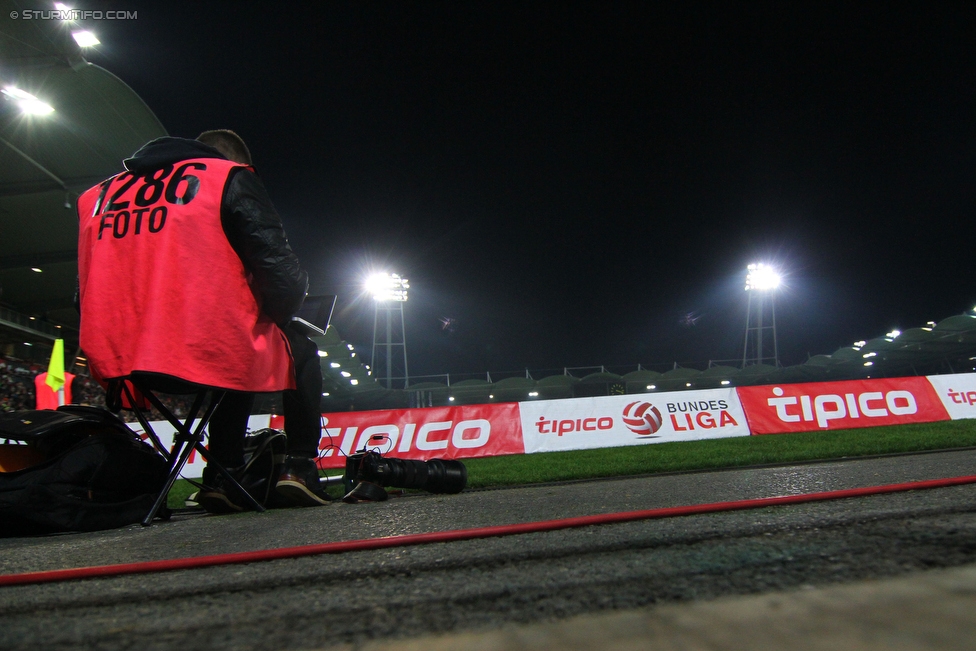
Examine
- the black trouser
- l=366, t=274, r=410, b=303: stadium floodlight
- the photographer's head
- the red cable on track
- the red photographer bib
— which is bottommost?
the red cable on track

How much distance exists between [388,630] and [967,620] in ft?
1.76

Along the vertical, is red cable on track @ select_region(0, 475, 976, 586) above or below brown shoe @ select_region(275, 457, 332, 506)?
below

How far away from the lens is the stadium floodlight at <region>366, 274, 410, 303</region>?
93.3ft

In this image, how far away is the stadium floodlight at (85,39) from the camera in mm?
11114

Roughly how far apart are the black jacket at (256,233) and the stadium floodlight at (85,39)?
12316 millimetres

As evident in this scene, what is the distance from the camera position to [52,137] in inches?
513

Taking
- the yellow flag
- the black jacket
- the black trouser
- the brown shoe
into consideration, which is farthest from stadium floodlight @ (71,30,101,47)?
the brown shoe

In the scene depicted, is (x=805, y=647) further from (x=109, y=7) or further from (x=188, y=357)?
(x=109, y=7)

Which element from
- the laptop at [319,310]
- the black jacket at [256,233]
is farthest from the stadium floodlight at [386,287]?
the black jacket at [256,233]

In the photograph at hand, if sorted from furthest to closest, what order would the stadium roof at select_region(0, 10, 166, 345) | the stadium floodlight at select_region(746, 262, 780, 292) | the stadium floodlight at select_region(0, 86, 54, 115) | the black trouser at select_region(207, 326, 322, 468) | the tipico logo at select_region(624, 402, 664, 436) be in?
the stadium floodlight at select_region(746, 262, 780, 292)
the stadium floodlight at select_region(0, 86, 54, 115)
the stadium roof at select_region(0, 10, 166, 345)
the tipico logo at select_region(624, 402, 664, 436)
the black trouser at select_region(207, 326, 322, 468)

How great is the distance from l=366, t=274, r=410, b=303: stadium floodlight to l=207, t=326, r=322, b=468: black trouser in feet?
85.3

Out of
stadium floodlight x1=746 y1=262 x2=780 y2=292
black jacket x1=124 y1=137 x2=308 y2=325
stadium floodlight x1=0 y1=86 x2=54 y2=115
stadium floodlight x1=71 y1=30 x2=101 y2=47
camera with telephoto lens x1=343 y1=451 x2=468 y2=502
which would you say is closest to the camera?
black jacket x1=124 y1=137 x2=308 y2=325

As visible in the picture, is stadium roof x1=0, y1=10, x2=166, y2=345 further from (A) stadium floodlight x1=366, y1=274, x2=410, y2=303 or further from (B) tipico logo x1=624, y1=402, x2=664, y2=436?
(A) stadium floodlight x1=366, y1=274, x2=410, y2=303

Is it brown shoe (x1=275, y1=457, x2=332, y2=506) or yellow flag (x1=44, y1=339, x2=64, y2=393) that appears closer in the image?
brown shoe (x1=275, y1=457, x2=332, y2=506)
